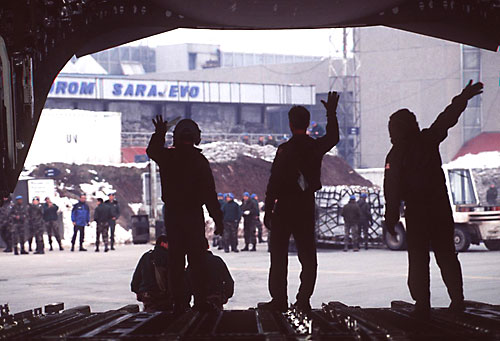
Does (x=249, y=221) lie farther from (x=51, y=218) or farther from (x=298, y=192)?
(x=298, y=192)

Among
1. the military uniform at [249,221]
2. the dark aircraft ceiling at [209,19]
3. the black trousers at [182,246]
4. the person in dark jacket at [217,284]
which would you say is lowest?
the military uniform at [249,221]

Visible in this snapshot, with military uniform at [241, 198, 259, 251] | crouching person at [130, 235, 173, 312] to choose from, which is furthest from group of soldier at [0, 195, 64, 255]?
crouching person at [130, 235, 173, 312]

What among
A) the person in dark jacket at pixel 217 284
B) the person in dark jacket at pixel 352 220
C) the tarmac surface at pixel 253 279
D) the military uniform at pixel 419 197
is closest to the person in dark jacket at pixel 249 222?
the tarmac surface at pixel 253 279

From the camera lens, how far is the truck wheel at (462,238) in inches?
969

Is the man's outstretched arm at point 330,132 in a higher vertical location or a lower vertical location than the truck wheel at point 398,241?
higher

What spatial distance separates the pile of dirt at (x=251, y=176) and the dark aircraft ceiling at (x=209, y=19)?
4047 cm

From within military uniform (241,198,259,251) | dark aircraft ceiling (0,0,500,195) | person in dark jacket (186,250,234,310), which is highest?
dark aircraft ceiling (0,0,500,195)

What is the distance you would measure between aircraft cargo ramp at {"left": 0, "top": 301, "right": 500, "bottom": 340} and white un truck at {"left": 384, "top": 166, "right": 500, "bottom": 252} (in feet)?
51.8

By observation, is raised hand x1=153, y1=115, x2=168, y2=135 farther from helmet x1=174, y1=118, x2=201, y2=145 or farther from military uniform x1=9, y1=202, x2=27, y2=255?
military uniform x1=9, y1=202, x2=27, y2=255

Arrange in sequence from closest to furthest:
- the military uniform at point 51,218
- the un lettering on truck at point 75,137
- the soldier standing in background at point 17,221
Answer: the soldier standing in background at point 17,221
the military uniform at point 51,218
the un lettering on truck at point 75,137

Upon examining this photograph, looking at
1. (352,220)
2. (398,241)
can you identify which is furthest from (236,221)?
(398,241)

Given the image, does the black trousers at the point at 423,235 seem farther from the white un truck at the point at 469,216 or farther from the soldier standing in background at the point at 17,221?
the soldier standing in background at the point at 17,221

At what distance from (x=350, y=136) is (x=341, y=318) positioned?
6144 cm

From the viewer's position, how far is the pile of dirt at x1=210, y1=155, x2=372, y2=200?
53.8 meters
